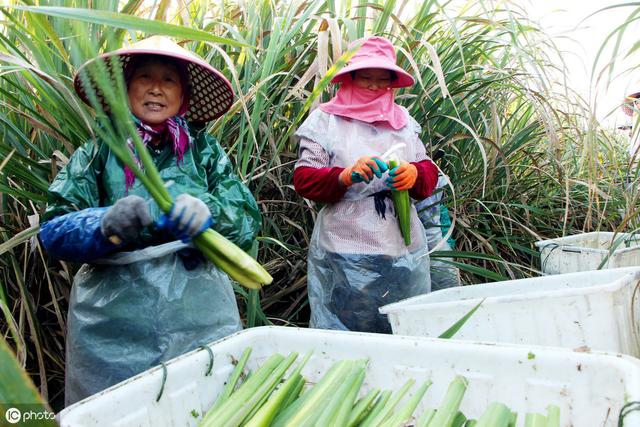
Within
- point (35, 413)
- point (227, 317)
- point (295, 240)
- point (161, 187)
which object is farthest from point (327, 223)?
point (35, 413)

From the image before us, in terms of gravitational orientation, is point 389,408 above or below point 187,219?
below

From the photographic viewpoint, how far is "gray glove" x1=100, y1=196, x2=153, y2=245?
111 centimetres

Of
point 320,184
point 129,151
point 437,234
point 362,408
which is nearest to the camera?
point 129,151

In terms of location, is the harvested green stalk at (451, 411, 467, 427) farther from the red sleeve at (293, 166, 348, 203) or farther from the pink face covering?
the pink face covering

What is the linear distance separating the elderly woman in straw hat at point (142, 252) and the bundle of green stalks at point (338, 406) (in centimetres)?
37

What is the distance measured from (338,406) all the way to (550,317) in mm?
664

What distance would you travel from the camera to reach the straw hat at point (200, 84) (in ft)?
4.67

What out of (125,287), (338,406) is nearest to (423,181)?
(125,287)

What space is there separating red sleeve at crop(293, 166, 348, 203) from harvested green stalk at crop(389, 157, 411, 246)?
0.60ft

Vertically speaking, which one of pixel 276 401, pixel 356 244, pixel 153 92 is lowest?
pixel 356 244

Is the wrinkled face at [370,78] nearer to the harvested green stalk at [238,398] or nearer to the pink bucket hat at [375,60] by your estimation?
the pink bucket hat at [375,60]

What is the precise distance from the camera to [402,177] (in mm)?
1837

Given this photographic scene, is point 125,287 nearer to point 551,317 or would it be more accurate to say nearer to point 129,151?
point 129,151

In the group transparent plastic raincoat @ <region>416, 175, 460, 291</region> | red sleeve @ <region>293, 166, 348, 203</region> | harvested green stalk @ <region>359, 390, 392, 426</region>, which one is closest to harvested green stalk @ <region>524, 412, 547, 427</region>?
harvested green stalk @ <region>359, 390, 392, 426</region>
